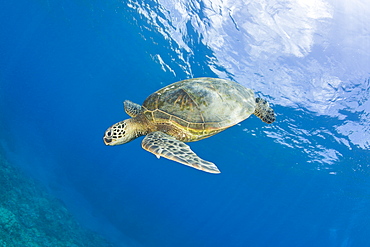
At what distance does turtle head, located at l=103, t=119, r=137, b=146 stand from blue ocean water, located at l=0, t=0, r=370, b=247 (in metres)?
8.39

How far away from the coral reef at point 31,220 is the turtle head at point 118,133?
9.99 meters

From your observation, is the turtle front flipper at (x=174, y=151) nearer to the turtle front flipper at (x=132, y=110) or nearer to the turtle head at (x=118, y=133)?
the turtle head at (x=118, y=133)

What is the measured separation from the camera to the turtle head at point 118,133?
4.09m

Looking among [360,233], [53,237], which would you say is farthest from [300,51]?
[360,233]

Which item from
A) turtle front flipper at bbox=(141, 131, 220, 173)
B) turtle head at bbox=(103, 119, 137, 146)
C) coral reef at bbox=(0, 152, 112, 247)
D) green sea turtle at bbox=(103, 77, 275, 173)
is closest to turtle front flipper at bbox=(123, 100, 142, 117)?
green sea turtle at bbox=(103, 77, 275, 173)

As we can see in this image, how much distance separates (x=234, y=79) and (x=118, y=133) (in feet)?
36.2

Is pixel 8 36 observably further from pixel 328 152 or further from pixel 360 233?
pixel 360 233

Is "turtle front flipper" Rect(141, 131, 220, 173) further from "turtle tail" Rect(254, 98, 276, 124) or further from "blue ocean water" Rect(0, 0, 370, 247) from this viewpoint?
"blue ocean water" Rect(0, 0, 370, 247)

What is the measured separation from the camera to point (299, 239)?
2172 inches

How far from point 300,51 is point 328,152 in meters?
10.2

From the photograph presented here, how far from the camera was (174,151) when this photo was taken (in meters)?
3.21

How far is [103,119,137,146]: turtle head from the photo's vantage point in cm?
409

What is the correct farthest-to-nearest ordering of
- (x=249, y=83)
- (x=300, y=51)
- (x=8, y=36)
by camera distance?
(x=8, y=36) < (x=249, y=83) < (x=300, y=51)

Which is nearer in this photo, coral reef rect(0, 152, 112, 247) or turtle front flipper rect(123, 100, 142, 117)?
turtle front flipper rect(123, 100, 142, 117)
